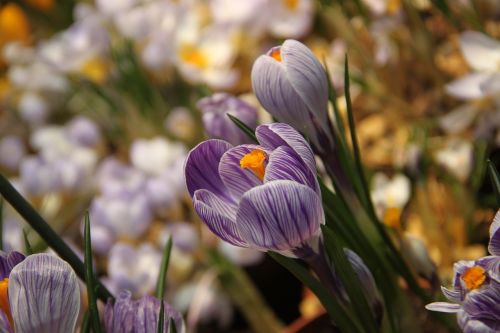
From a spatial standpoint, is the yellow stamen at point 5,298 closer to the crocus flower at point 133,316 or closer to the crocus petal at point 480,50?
the crocus flower at point 133,316

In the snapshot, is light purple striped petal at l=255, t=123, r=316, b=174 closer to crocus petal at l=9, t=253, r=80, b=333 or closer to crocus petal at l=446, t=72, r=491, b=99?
crocus petal at l=9, t=253, r=80, b=333

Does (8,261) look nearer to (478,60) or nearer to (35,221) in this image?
(35,221)

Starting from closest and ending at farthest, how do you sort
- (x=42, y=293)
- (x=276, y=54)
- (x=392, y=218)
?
(x=42, y=293)
(x=276, y=54)
(x=392, y=218)

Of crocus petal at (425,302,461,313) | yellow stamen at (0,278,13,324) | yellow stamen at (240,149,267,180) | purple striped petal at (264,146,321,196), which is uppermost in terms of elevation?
yellow stamen at (0,278,13,324)

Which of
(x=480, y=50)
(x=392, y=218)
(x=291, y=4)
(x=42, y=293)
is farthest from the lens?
(x=291, y=4)

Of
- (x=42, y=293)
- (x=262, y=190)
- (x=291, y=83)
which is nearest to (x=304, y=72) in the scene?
(x=291, y=83)

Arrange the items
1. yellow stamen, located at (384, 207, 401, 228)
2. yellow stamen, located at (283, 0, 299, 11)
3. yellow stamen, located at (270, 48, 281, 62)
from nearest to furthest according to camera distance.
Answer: yellow stamen, located at (270, 48, 281, 62), yellow stamen, located at (384, 207, 401, 228), yellow stamen, located at (283, 0, 299, 11)

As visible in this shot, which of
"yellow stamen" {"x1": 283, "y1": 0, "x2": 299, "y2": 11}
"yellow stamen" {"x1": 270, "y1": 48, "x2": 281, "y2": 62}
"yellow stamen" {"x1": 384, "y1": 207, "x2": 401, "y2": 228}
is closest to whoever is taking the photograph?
"yellow stamen" {"x1": 270, "y1": 48, "x2": 281, "y2": 62}

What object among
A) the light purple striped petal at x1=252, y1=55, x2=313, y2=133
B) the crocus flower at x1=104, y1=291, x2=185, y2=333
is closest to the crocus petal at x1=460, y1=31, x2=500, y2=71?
the light purple striped petal at x1=252, y1=55, x2=313, y2=133
